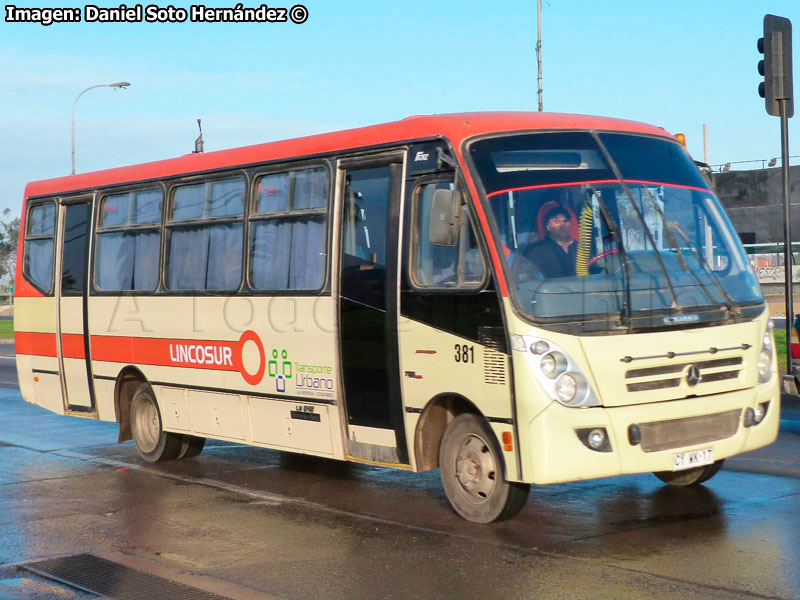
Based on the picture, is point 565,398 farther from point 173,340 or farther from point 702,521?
point 173,340

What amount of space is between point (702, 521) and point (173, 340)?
18.7 ft

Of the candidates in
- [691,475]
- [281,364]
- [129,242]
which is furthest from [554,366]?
[129,242]

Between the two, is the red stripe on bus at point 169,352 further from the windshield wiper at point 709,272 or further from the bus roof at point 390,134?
the windshield wiper at point 709,272

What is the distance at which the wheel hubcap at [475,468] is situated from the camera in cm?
821

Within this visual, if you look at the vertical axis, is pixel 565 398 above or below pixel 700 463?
above

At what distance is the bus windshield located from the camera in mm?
7828

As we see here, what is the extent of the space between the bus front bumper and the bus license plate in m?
0.01

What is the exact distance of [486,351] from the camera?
7984mm

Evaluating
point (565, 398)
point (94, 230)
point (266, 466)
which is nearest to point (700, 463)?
point (565, 398)

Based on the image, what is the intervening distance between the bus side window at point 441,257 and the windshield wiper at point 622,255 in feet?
2.93

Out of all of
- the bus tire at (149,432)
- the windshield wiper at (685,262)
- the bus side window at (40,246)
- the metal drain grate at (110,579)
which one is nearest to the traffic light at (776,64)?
the windshield wiper at (685,262)

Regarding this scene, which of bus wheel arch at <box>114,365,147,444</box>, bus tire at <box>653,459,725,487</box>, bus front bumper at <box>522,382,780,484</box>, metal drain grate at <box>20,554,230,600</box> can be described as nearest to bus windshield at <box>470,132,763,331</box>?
bus front bumper at <box>522,382,780,484</box>

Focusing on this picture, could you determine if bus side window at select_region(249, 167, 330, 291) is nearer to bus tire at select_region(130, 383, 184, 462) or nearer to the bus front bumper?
bus tire at select_region(130, 383, 184, 462)

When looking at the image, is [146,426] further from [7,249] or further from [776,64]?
[7,249]
